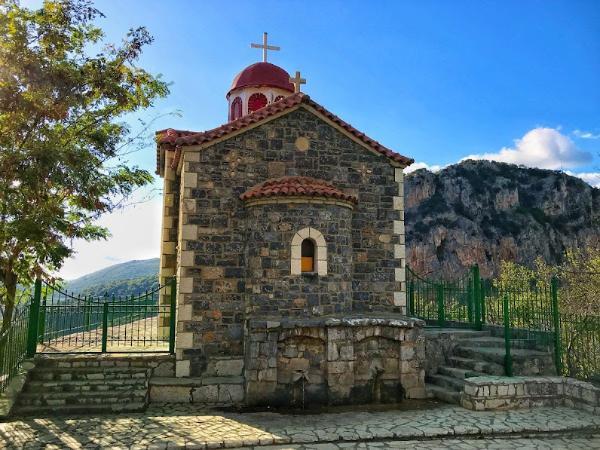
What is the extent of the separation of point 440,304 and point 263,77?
9195 mm

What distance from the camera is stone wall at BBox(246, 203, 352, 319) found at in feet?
31.1

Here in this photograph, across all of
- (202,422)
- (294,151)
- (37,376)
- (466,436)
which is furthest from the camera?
(294,151)

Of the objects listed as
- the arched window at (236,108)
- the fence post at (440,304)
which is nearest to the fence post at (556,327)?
the fence post at (440,304)

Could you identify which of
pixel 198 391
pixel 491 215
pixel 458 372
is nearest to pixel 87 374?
pixel 198 391

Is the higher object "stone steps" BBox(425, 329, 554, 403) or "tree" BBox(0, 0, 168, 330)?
"tree" BBox(0, 0, 168, 330)

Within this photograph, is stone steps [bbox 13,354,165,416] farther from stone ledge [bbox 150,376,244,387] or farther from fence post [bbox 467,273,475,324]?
fence post [bbox 467,273,475,324]

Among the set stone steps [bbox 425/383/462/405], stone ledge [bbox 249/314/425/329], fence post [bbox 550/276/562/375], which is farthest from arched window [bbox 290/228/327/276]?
fence post [bbox 550/276/562/375]

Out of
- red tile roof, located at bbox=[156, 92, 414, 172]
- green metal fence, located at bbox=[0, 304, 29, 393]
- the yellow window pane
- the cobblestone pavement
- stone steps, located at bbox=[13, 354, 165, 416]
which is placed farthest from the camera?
red tile roof, located at bbox=[156, 92, 414, 172]

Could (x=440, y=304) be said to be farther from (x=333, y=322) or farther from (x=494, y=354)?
(x=333, y=322)

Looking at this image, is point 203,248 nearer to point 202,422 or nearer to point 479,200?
point 202,422

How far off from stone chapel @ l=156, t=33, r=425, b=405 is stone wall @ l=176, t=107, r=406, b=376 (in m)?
0.02

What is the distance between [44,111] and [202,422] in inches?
241

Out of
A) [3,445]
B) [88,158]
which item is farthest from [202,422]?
[88,158]

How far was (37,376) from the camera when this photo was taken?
29.2ft
